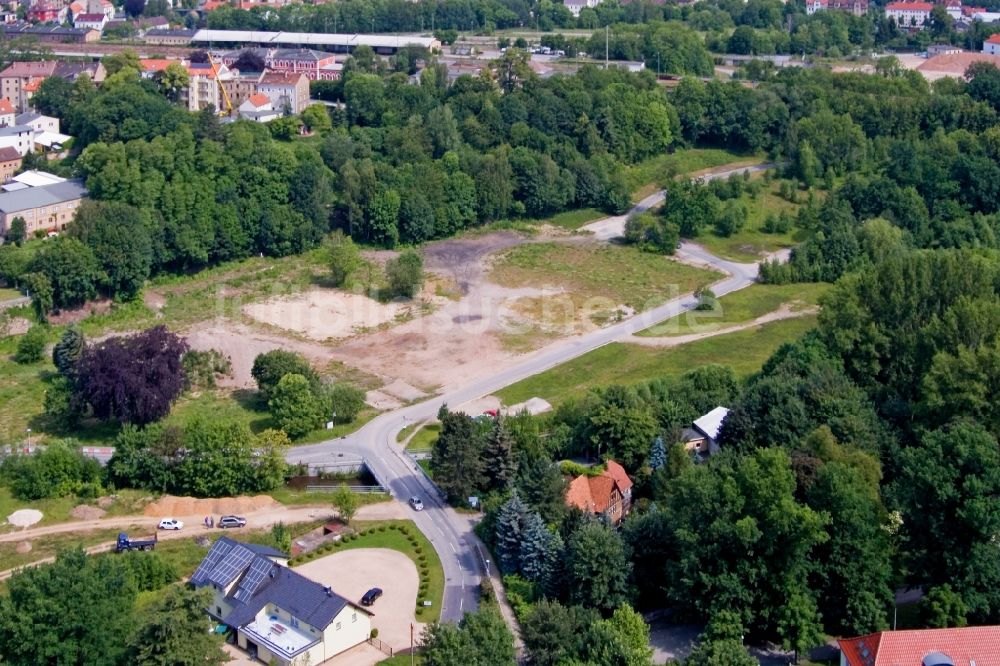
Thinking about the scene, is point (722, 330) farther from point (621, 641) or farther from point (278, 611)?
point (621, 641)

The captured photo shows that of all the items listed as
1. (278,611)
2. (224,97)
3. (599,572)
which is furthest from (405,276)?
(599,572)

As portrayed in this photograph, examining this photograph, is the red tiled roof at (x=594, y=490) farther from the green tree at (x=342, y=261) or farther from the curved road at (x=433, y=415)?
the green tree at (x=342, y=261)

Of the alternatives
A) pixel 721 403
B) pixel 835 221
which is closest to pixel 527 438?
pixel 721 403

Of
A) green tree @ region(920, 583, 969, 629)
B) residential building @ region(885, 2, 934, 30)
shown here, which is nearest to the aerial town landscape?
green tree @ region(920, 583, 969, 629)

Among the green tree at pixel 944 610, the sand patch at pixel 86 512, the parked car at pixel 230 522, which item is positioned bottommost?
the parked car at pixel 230 522

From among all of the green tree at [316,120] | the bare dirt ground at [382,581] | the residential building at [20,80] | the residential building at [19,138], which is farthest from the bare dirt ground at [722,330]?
the residential building at [20,80]

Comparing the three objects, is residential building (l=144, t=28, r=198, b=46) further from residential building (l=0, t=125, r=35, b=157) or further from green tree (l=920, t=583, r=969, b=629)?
green tree (l=920, t=583, r=969, b=629)
